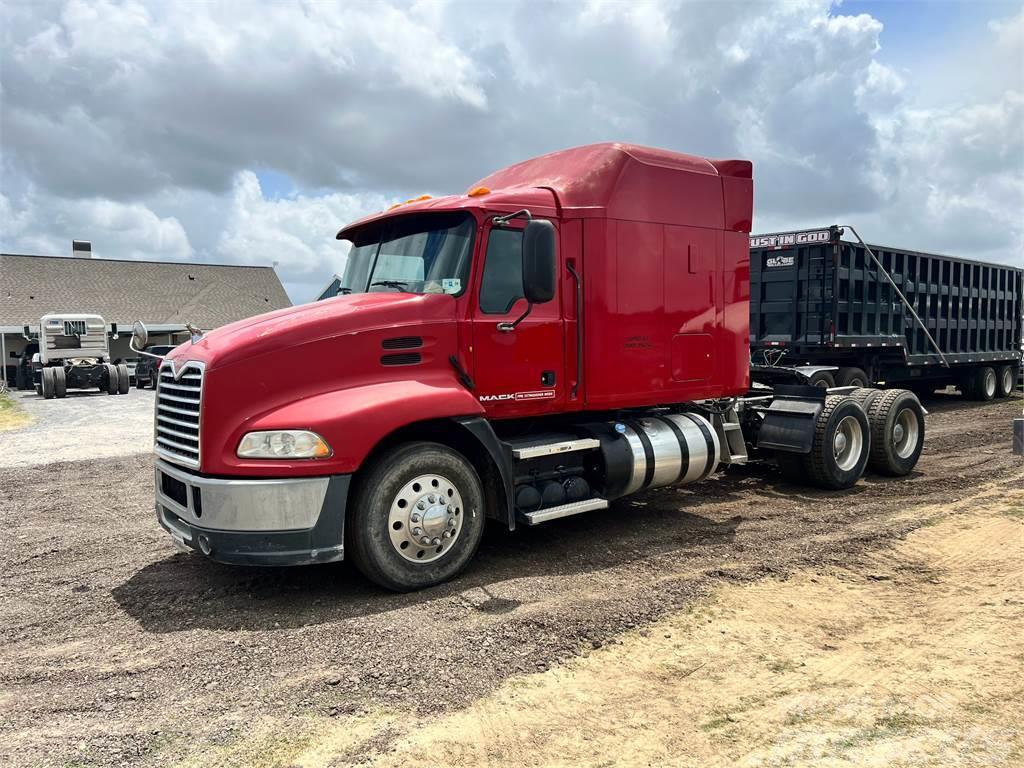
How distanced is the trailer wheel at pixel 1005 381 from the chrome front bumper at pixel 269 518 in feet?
65.1

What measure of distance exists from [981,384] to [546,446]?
17.0 m

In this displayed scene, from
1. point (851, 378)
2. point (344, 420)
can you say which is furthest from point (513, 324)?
point (851, 378)

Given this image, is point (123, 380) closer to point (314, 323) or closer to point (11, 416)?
point (11, 416)

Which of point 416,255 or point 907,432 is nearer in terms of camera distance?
point 416,255

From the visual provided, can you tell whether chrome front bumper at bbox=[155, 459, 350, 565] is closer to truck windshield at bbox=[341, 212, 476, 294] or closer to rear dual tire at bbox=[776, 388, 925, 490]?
truck windshield at bbox=[341, 212, 476, 294]

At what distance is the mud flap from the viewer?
26.1 ft

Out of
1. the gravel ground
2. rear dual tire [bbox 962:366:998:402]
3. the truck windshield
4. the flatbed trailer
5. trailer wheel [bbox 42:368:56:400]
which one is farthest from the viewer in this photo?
trailer wheel [bbox 42:368:56:400]

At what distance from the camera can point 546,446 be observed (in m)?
5.80

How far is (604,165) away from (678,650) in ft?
12.8

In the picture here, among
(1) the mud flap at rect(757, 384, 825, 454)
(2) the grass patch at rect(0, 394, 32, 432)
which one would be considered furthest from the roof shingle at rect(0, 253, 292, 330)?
(1) the mud flap at rect(757, 384, 825, 454)

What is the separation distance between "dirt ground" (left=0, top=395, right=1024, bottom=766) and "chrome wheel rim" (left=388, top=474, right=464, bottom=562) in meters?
0.31

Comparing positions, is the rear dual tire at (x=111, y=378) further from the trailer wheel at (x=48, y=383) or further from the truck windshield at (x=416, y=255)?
the truck windshield at (x=416, y=255)

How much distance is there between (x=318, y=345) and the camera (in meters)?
4.90

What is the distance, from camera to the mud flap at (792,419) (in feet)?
26.1
